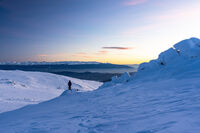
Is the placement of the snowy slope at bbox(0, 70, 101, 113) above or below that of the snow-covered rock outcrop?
below

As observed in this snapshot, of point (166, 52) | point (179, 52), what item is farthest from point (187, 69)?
point (166, 52)

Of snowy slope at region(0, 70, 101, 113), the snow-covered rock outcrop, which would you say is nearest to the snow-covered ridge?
the snow-covered rock outcrop

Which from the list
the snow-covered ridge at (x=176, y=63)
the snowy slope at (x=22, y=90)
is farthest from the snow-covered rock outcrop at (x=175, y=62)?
the snowy slope at (x=22, y=90)

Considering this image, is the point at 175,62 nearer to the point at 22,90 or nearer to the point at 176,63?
the point at 176,63

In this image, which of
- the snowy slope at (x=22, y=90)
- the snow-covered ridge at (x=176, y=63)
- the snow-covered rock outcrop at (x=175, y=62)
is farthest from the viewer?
the snowy slope at (x=22, y=90)

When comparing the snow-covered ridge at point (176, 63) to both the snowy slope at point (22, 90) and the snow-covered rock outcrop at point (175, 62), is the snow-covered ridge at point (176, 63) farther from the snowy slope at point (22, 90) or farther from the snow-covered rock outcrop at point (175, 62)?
the snowy slope at point (22, 90)

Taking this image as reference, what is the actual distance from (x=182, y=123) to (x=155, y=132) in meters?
0.68

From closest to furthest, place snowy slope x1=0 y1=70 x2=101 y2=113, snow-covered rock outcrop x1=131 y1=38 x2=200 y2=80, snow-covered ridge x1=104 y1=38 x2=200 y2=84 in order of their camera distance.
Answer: snow-covered ridge x1=104 y1=38 x2=200 y2=84, snow-covered rock outcrop x1=131 y1=38 x2=200 y2=80, snowy slope x1=0 y1=70 x2=101 y2=113

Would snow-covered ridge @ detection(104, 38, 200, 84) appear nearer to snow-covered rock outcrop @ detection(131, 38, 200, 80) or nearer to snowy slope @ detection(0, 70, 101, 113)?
snow-covered rock outcrop @ detection(131, 38, 200, 80)

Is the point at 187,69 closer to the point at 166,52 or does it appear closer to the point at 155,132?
the point at 166,52

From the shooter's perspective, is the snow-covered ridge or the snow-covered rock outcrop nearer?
the snow-covered ridge

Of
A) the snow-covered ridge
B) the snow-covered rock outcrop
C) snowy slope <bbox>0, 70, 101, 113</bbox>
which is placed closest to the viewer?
the snow-covered ridge

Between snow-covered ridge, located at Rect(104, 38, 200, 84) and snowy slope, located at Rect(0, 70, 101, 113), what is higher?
snow-covered ridge, located at Rect(104, 38, 200, 84)

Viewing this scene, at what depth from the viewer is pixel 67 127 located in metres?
5.01
